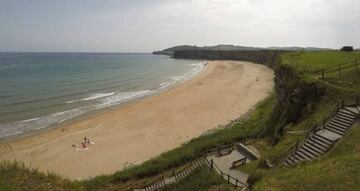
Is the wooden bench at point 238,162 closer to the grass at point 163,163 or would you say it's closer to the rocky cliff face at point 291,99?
the rocky cliff face at point 291,99

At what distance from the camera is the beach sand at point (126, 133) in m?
28.6

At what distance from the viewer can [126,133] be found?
3647 cm

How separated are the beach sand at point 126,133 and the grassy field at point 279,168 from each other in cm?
436

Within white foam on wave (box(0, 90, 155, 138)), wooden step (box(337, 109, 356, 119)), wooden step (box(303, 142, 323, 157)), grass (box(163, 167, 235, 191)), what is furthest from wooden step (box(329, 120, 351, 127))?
white foam on wave (box(0, 90, 155, 138))

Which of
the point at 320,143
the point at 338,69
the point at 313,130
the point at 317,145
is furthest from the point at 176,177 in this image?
the point at 338,69

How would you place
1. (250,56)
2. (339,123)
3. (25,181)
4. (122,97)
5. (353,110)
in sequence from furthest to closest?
(250,56) < (122,97) < (353,110) < (339,123) < (25,181)

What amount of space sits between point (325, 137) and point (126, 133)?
24057mm

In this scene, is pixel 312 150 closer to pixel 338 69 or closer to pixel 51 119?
pixel 338 69

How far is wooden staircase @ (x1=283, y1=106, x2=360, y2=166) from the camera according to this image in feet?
50.7

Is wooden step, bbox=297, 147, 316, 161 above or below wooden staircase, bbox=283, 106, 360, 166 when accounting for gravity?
below

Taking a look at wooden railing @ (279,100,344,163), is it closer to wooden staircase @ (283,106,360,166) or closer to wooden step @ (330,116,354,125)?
wooden staircase @ (283,106,360,166)

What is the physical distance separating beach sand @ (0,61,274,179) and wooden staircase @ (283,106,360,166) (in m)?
15.2

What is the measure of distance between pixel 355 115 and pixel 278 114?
30.4 feet

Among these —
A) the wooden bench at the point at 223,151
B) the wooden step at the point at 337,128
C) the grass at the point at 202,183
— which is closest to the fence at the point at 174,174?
the wooden bench at the point at 223,151
